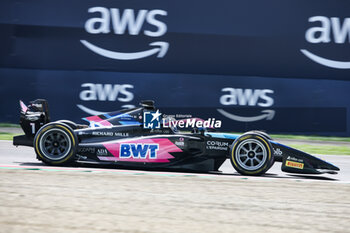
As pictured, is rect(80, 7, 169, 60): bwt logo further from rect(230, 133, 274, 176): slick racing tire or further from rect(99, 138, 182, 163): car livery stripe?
rect(230, 133, 274, 176): slick racing tire

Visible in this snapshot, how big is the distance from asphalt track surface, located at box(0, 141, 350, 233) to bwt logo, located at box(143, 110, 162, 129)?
73cm

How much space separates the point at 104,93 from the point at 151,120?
247 inches

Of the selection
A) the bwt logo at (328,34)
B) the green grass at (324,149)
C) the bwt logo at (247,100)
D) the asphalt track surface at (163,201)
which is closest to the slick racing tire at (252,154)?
the asphalt track surface at (163,201)

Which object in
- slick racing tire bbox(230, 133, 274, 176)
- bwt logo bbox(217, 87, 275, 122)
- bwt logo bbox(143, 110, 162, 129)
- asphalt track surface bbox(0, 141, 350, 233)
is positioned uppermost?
bwt logo bbox(217, 87, 275, 122)

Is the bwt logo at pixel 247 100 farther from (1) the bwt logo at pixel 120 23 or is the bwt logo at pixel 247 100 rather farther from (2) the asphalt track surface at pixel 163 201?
(2) the asphalt track surface at pixel 163 201

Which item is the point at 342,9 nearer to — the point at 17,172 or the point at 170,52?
the point at 170,52

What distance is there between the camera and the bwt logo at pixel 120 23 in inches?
540

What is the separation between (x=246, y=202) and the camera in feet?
17.7

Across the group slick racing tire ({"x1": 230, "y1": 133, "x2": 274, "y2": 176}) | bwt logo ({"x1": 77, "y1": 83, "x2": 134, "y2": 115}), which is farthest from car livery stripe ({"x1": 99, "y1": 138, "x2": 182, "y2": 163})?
bwt logo ({"x1": 77, "y1": 83, "x2": 134, "y2": 115})

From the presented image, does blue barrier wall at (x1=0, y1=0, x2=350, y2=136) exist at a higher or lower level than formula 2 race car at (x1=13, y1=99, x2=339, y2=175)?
higher

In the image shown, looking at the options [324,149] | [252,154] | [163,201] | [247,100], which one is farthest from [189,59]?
[163,201]

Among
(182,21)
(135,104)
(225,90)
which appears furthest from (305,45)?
(135,104)

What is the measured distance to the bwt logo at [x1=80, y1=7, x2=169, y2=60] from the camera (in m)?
13.7

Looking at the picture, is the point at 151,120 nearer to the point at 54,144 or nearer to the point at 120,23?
the point at 54,144
